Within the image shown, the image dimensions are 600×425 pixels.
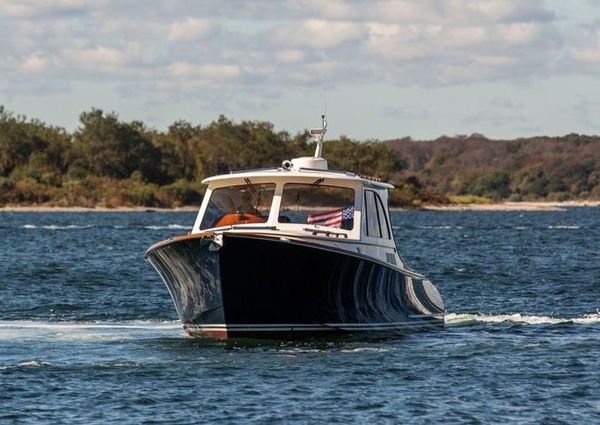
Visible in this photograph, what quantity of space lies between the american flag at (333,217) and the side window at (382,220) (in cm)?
142

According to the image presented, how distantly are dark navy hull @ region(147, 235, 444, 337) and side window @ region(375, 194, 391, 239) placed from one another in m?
1.35

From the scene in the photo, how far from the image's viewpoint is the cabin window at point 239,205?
28469 mm

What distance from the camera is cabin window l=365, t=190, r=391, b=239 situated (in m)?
29.5

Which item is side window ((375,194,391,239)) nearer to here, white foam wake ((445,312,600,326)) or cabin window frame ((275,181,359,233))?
cabin window frame ((275,181,359,233))

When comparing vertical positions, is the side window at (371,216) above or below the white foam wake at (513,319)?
above

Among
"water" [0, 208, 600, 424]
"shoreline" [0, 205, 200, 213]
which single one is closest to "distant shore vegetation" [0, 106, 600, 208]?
"shoreline" [0, 205, 200, 213]

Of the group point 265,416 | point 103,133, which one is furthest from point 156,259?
point 103,133

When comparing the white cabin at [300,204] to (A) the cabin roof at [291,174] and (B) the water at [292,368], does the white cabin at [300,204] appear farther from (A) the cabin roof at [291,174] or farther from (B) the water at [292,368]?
(B) the water at [292,368]

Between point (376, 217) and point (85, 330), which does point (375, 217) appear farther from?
point (85, 330)

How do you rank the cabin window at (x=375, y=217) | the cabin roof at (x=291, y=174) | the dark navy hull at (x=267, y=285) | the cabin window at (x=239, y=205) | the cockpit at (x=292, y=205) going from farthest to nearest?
the cabin window at (x=375, y=217)
the cabin roof at (x=291, y=174)
the cabin window at (x=239, y=205)
the cockpit at (x=292, y=205)
the dark navy hull at (x=267, y=285)

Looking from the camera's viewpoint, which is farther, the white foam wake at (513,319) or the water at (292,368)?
the white foam wake at (513,319)

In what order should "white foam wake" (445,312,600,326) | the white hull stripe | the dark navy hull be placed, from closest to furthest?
the dark navy hull < the white hull stripe < "white foam wake" (445,312,600,326)

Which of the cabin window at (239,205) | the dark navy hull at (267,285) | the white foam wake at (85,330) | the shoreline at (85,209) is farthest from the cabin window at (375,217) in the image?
the shoreline at (85,209)

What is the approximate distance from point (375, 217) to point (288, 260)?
350cm
